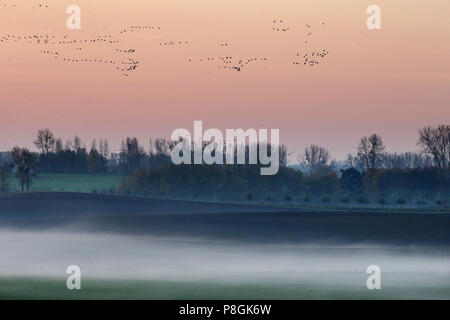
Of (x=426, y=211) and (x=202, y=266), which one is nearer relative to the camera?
(x=202, y=266)

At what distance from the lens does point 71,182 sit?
129125 millimetres

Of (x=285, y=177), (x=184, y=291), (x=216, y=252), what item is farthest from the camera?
(x=285, y=177)

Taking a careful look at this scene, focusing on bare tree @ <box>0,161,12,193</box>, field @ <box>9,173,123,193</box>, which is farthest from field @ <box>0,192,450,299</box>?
field @ <box>9,173,123,193</box>

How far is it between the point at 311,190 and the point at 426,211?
1004 inches

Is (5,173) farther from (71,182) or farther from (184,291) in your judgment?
(184,291)

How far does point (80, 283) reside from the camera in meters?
34.4

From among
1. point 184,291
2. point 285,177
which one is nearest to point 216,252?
point 184,291

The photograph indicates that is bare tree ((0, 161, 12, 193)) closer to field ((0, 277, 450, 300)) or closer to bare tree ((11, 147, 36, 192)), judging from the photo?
bare tree ((11, 147, 36, 192))

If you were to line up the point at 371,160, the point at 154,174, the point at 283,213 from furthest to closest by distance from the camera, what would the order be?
the point at 371,160 → the point at 154,174 → the point at 283,213

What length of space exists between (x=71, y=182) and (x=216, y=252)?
281 ft

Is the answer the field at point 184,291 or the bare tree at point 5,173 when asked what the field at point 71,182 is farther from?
the field at point 184,291
